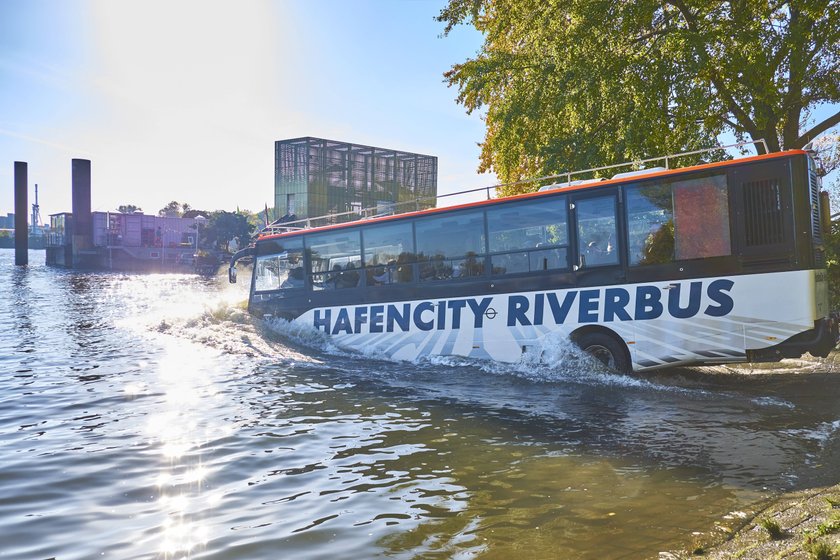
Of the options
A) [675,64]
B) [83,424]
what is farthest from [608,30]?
[83,424]

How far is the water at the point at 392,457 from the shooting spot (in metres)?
4.83

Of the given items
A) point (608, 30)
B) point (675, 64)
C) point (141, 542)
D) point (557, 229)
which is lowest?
point (141, 542)

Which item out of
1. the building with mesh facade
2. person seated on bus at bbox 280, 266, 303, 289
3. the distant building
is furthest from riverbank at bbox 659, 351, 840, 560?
the distant building

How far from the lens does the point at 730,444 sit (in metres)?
6.96

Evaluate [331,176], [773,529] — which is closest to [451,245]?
[773,529]

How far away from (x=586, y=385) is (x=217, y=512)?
6.87 meters

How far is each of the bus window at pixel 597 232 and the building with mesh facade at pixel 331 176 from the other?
4677 centimetres

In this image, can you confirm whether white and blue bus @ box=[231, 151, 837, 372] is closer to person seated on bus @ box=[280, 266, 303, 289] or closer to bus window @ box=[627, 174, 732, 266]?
bus window @ box=[627, 174, 732, 266]

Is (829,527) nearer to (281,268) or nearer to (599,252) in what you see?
(599,252)

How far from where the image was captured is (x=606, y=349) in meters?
11.1

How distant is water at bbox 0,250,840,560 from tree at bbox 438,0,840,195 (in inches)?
235

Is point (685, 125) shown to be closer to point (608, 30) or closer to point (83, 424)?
point (608, 30)

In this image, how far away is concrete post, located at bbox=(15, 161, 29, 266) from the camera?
77000 mm

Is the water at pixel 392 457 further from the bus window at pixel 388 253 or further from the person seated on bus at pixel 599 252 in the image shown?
the bus window at pixel 388 253
